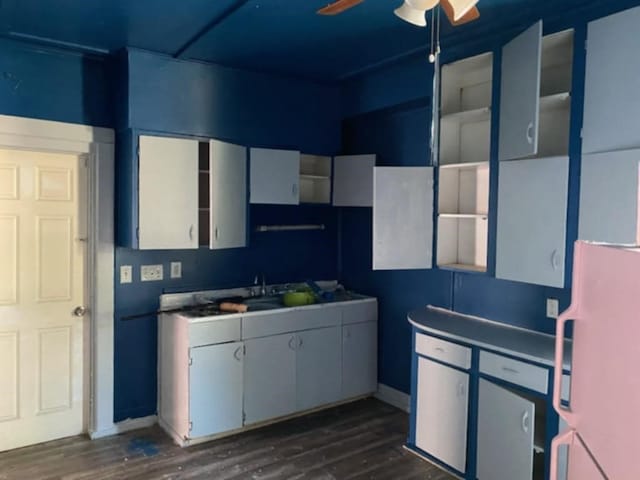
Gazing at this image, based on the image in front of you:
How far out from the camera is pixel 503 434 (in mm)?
2637

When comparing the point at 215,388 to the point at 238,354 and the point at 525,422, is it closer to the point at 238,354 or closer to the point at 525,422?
the point at 238,354

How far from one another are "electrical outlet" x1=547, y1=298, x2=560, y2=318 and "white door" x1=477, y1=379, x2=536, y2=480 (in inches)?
22.3

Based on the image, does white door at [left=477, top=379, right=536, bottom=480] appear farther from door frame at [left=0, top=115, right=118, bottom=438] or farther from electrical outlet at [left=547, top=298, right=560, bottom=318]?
door frame at [left=0, top=115, right=118, bottom=438]

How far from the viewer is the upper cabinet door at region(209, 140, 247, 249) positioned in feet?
11.4

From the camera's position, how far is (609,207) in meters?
2.33

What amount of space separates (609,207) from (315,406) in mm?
2463

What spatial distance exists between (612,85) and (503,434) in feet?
5.74

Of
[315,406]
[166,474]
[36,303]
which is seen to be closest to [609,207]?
[315,406]

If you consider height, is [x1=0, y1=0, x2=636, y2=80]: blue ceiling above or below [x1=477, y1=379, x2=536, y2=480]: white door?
above

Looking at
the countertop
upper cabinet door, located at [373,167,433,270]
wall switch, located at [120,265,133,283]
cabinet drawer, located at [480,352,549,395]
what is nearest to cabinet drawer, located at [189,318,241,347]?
wall switch, located at [120,265,133,283]

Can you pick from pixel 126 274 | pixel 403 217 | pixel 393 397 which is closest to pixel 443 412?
pixel 393 397

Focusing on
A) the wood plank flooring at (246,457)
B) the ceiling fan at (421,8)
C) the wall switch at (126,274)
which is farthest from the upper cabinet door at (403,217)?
the wall switch at (126,274)

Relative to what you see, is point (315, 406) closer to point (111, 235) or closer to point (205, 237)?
point (205, 237)

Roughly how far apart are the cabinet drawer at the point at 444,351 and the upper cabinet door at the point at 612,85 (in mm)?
1235
